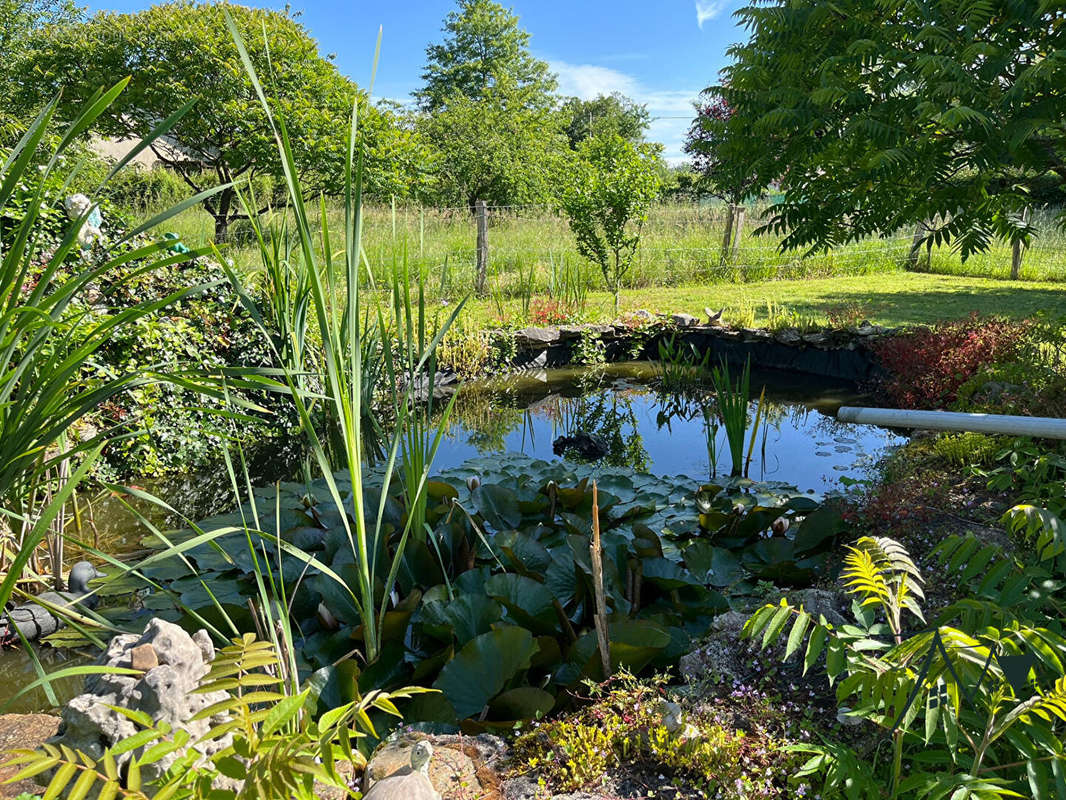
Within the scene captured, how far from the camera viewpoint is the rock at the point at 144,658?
1.29 metres

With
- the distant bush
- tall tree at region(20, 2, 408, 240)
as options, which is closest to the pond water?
tall tree at region(20, 2, 408, 240)

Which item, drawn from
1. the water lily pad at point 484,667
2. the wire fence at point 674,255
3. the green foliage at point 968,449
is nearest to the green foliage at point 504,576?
the water lily pad at point 484,667

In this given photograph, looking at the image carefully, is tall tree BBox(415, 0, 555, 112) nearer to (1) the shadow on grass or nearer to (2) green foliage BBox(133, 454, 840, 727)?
(1) the shadow on grass

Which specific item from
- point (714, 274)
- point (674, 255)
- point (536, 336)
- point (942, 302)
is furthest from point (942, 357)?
point (674, 255)

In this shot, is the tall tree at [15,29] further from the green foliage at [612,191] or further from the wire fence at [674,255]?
the green foliage at [612,191]

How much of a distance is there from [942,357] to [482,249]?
702 cm

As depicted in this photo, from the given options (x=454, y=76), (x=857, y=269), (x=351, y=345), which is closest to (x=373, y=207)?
(x=857, y=269)

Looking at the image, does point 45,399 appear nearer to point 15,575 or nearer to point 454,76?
point 15,575

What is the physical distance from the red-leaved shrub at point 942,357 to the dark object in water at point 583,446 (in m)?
2.57

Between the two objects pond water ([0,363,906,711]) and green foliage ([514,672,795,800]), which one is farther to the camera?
pond water ([0,363,906,711])

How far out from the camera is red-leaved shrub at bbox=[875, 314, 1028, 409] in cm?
538

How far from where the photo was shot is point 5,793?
1328 millimetres

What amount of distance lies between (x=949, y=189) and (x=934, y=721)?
7.22ft

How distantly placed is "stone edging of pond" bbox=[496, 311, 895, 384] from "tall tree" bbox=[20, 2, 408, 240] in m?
7.29
